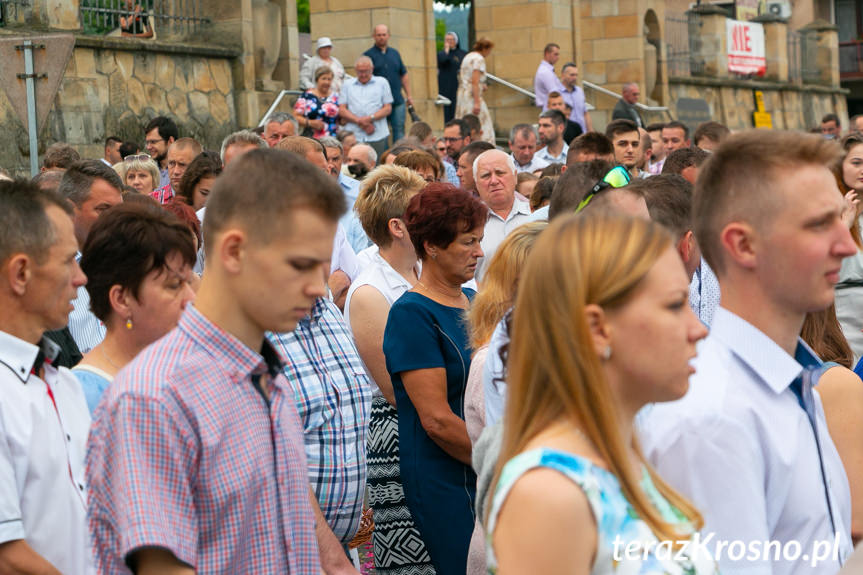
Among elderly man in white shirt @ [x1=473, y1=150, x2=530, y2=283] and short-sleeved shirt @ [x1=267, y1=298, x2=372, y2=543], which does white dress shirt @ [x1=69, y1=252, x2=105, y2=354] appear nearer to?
short-sleeved shirt @ [x1=267, y1=298, x2=372, y2=543]

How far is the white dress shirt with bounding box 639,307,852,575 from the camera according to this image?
2654 millimetres

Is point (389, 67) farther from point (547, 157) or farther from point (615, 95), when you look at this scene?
point (615, 95)

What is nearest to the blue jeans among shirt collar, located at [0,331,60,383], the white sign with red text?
shirt collar, located at [0,331,60,383]

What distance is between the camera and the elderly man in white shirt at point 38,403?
10.8 ft

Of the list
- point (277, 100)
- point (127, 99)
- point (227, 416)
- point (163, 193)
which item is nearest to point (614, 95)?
point (277, 100)

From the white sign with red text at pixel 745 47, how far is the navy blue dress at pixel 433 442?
3154 centimetres

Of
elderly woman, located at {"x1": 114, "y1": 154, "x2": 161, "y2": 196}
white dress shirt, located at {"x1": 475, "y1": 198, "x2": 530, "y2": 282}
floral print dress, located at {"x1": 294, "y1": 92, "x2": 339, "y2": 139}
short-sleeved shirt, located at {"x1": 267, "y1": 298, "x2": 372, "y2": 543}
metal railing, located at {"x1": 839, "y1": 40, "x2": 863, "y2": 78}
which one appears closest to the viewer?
short-sleeved shirt, located at {"x1": 267, "y1": 298, "x2": 372, "y2": 543}

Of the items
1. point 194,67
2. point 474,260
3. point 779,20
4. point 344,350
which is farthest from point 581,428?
point 779,20

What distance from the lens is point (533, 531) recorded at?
87.7 inches

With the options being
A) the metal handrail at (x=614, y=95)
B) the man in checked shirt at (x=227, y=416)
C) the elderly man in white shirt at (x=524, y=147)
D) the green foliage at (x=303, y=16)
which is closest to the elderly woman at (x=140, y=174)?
the elderly man in white shirt at (x=524, y=147)

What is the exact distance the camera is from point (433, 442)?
508 cm

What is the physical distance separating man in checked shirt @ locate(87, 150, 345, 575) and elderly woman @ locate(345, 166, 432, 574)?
2655 millimetres

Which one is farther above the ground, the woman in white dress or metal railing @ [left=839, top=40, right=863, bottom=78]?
metal railing @ [left=839, top=40, right=863, bottom=78]

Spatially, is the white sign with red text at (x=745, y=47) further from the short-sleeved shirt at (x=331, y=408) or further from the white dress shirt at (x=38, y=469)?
the white dress shirt at (x=38, y=469)
